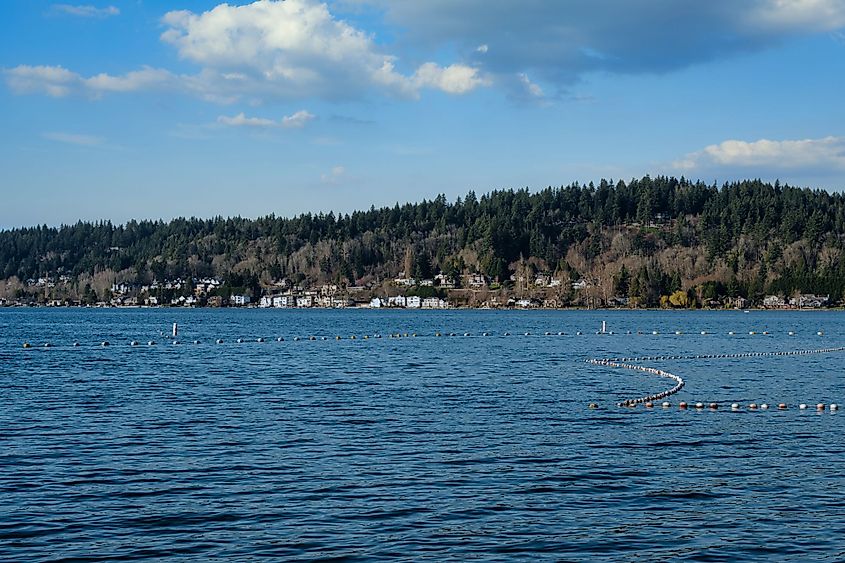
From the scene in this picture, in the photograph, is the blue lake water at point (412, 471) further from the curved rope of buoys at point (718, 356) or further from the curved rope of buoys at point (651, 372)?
the curved rope of buoys at point (718, 356)

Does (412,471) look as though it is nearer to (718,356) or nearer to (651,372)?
(651,372)

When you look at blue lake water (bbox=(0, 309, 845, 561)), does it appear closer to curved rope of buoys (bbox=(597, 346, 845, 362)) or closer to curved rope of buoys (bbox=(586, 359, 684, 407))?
curved rope of buoys (bbox=(586, 359, 684, 407))

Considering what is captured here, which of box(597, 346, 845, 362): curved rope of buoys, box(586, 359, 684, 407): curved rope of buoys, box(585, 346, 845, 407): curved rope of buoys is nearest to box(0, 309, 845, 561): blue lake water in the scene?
box(586, 359, 684, 407): curved rope of buoys

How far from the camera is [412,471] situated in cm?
2911

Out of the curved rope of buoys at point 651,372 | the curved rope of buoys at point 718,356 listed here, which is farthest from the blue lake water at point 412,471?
the curved rope of buoys at point 718,356

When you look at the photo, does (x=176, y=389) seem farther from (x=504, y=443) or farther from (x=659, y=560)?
(x=659, y=560)

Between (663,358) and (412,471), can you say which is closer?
(412,471)

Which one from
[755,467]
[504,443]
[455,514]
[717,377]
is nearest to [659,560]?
[455,514]

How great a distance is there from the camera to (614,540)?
72.0 feet

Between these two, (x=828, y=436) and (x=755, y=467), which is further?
(x=828, y=436)

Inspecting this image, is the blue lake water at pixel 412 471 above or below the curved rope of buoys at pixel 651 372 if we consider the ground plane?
below

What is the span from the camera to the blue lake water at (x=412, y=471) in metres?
21.7

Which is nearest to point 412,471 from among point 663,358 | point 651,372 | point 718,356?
point 651,372

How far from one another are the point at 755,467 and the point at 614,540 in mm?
10516
